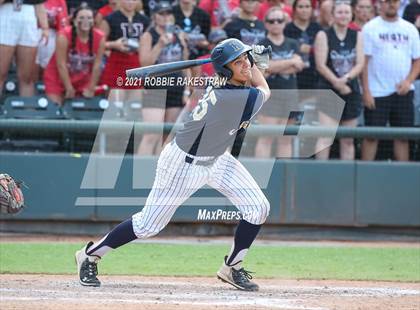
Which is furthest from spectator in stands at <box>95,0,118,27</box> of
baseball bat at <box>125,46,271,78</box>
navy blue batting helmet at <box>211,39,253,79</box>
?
navy blue batting helmet at <box>211,39,253,79</box>

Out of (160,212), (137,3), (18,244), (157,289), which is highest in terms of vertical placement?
(137,3)

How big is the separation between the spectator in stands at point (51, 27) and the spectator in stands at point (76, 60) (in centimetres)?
17

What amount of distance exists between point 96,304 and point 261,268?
2402mm

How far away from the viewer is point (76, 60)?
963 centimetres

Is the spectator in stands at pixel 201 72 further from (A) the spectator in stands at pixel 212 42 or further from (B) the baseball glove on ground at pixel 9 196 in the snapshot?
(B) the baseball glove on ground at pixel 9 196

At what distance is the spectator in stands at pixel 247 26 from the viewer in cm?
961

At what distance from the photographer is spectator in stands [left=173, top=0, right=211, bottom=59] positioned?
31.9 ft

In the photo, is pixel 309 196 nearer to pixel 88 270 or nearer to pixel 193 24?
pixel 193 24

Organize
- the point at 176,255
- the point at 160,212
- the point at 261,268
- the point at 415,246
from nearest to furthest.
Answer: the point at 160,212 → the point at 261,268 → the point at 176,255 → the point at 415,246

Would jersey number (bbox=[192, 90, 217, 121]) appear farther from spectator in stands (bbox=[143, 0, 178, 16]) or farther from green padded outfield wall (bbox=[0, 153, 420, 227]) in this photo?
spectator in stands (bbox=[143, 0, 178, 16])

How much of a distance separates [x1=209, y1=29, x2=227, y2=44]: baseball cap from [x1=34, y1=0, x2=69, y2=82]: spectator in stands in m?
1.63

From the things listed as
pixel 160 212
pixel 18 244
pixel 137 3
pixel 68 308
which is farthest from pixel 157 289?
pixel 137 3

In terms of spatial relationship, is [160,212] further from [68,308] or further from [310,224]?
[310,224]

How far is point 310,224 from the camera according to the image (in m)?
Result: 9.80
